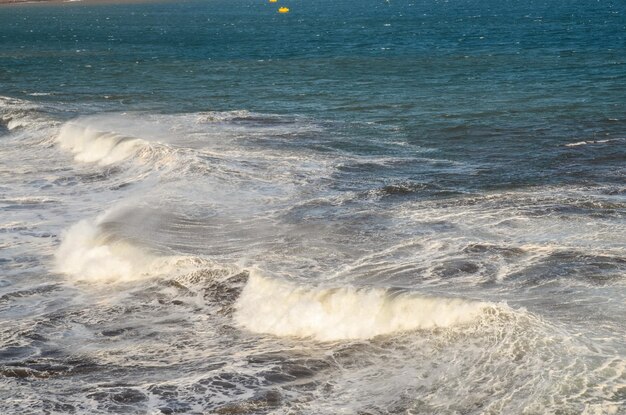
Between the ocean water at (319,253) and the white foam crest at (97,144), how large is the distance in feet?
0.38

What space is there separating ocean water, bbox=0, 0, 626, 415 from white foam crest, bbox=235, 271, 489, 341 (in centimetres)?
4

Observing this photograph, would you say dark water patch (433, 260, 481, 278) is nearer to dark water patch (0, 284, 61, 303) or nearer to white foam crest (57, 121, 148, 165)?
dark water patch (0, 284, 61, 303)

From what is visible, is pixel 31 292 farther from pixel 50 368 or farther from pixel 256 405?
pixel 256 405

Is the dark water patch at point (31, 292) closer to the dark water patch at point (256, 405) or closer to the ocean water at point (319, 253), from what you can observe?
the ocean water at point (319, 253)

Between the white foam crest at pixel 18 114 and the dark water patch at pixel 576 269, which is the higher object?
the dark water patch at pixel 576 269

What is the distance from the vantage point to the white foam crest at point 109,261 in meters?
Result: 21.4

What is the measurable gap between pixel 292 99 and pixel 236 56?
31360 mm

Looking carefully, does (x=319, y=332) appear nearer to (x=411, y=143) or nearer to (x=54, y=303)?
(x=54, y=303)

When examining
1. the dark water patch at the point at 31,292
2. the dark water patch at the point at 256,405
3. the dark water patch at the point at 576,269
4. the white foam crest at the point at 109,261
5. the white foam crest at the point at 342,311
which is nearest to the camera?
the dark water patch at the point at 256,405

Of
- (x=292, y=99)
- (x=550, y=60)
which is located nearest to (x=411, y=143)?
(x=292, y=99)

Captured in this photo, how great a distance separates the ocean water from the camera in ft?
50.3

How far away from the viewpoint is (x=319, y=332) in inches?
702

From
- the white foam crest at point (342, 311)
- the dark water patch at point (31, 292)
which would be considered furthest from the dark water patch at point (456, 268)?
the dark water patch at point (31, 292)

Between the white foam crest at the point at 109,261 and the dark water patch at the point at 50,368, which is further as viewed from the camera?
the white foam crest at the point at 109,261
